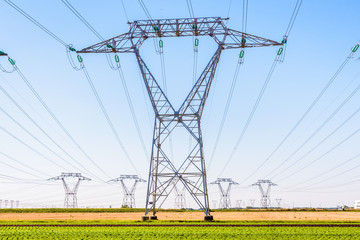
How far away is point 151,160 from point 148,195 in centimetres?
363

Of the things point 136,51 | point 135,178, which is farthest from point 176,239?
point 135,178

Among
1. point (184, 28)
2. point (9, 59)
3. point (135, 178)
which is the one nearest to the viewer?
point (9, 59)

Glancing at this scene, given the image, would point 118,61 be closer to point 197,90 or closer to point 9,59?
point 197,90

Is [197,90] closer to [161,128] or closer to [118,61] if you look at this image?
[161,128]

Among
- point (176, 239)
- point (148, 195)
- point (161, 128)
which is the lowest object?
point (176, 239)

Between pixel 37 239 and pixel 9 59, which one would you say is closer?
pixel 37 239

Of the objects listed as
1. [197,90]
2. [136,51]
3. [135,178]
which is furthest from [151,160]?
[135,178]

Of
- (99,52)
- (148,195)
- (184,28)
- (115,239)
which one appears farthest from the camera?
(148,195)

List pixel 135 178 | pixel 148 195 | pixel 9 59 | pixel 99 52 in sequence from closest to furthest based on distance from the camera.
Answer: pixel 9 59 → pixel 99 52 → pixel 148 195 → pixel 135 178

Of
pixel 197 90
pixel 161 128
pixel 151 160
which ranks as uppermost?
pixel 197 90

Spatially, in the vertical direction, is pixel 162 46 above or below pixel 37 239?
above

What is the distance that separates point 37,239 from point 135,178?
310 ft

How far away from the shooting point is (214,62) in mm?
35875

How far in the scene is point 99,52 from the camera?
3428 centimetres
